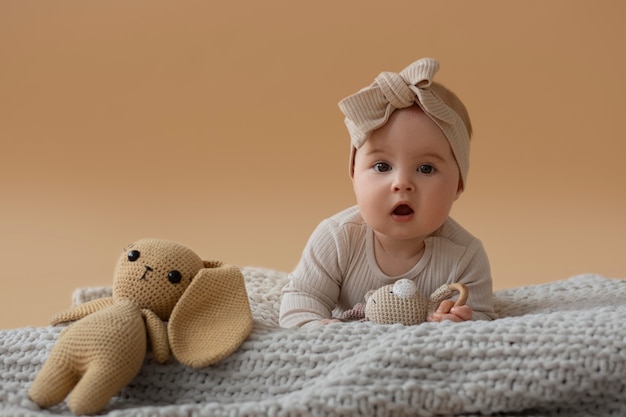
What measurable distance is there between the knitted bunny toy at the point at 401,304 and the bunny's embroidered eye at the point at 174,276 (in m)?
0.32

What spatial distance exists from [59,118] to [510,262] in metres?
1.52

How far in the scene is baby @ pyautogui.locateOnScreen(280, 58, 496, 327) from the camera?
132 cm

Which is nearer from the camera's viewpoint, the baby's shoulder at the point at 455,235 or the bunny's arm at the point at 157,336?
the bunny's arm at the point at 157,336

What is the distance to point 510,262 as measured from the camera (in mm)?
2529

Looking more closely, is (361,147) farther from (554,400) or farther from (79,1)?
(79,1)

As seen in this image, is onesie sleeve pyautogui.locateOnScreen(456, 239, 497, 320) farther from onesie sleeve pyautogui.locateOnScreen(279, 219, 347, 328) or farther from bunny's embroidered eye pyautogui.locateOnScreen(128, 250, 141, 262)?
bunny's embroidered eye pyautogui.locateOnScreen(128, 250, 141, 262)

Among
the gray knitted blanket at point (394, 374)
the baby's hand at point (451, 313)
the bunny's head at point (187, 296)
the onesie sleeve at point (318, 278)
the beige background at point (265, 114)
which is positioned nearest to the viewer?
the gray knitted blanket at point (394, 374)

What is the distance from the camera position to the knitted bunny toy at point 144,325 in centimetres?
101

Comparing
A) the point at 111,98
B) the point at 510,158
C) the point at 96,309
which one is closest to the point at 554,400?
the point at 96,309

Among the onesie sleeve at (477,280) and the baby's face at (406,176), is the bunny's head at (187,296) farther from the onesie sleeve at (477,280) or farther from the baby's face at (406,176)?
the onesie sleeve at (477,280)

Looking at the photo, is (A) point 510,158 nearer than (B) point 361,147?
No

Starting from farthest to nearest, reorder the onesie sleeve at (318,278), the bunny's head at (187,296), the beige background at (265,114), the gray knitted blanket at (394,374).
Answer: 1. the beige background at (265,114)
2. the onesie sleeve at (318,278)
3. the bunny's head at (187,296)
4. the gray knitted blanket at (394,374)

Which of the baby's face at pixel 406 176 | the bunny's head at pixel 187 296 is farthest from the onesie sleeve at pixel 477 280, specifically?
the bunny's head at pixel 187 296

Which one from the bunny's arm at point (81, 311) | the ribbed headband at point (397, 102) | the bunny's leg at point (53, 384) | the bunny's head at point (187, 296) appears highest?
the ribbed headband at point (397, 102)
